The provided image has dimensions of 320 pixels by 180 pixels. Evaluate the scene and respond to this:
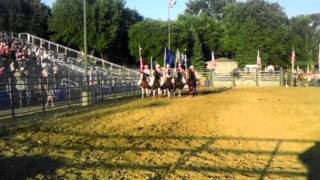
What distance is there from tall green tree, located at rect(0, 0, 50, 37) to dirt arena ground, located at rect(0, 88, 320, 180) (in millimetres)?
51683

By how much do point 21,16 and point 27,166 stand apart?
60860 mm

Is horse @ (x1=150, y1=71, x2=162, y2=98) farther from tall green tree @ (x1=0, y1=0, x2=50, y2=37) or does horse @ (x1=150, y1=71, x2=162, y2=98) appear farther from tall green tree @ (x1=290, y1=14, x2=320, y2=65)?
tall green tree @ (x1=290, y1=14, x2=320, y2=65)

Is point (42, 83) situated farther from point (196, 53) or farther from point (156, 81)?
point (196, 53)

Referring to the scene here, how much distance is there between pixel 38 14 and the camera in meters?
72.8

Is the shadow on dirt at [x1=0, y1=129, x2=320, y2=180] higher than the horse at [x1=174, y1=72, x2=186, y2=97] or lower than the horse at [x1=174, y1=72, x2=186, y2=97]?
lower

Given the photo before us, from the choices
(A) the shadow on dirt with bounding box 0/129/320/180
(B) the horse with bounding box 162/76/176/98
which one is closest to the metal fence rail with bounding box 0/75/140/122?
(B) the horse with bounding box 162/76/176/98

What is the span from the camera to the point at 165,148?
13.0m

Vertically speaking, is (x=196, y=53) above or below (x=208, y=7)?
below

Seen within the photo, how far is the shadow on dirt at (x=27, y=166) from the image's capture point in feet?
32.6

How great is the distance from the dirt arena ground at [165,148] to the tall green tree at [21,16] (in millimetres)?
51683

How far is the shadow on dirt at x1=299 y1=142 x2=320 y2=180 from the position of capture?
34.8 feet

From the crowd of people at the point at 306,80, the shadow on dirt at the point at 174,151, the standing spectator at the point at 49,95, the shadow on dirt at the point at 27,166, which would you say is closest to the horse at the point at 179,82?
the standing spectator at the point at 49,95

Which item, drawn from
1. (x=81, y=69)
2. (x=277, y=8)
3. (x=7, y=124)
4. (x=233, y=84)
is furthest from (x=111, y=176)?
(x=277, y=8)

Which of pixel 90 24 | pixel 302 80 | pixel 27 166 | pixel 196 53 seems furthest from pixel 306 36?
pixel 27 166
